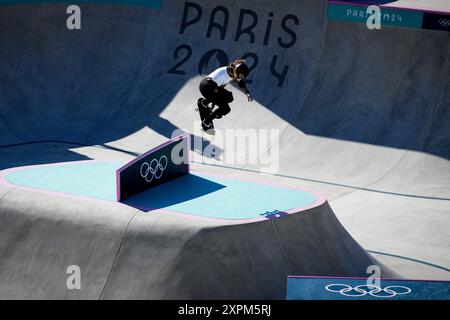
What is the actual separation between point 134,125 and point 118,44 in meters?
2.88

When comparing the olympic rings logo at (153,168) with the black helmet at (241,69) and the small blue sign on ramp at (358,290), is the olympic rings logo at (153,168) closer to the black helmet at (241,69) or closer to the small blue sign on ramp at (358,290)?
the black helmet at (241,69)

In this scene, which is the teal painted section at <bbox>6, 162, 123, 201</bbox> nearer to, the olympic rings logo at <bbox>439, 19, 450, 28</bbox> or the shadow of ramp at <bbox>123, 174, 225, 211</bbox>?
the shadow of ramp at <bbox>123, 174, 225, 211</bbox>

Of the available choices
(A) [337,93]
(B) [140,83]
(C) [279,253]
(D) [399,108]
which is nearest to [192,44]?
(B) [140,83]

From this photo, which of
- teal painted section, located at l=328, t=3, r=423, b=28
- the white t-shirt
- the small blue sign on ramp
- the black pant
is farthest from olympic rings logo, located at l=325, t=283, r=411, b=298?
teal painted section, located at l=328, t=3, r=423, b=28

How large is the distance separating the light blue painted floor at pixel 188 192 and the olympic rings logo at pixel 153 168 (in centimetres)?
20

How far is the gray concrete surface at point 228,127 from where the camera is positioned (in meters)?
10.7

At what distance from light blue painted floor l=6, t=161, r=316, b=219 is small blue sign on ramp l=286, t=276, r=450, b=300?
1.79 m

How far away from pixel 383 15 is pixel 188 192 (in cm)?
829

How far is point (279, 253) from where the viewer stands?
1088 centimetres

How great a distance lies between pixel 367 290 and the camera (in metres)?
9.54

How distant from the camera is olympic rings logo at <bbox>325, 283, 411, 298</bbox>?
9.40m

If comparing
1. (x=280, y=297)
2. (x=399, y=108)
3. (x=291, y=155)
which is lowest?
(x=280, y=297)
